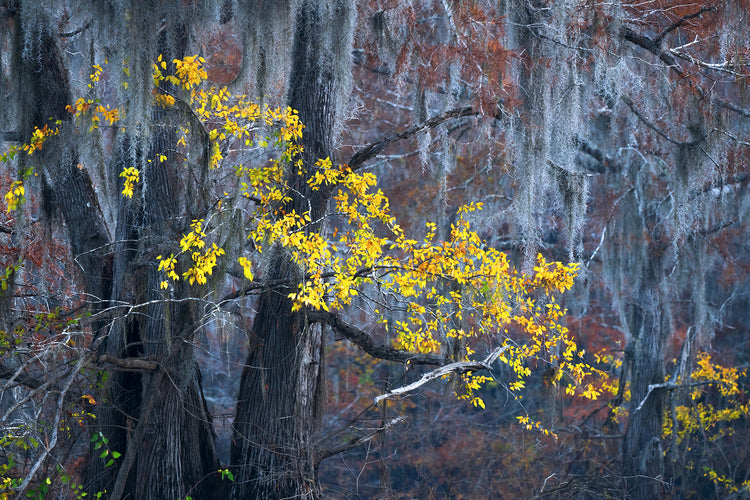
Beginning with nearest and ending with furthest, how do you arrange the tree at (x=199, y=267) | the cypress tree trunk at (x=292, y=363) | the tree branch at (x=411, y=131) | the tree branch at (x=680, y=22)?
the tree at (x=199, y=267)
the cypress tree trunk at (x=292, y=363)
the tree branch at (x=411, y=131)
the tree branch at (x=680, y=22)

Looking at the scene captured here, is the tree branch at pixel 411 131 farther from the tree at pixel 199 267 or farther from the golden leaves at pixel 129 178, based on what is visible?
the golden leaves at pixel 129 178

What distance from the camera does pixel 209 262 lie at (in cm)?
538

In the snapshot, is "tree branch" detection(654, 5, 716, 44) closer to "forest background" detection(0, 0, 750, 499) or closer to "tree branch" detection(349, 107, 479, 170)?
"forest background" detection(0, 0, 750, 499)

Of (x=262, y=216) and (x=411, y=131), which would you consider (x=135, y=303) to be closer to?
(x=262, y=216)

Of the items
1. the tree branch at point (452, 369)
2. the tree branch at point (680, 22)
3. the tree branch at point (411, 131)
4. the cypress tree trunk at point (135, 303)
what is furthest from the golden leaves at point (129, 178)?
the tree branch at point (680, 22)

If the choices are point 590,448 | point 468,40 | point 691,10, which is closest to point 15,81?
point 468,40

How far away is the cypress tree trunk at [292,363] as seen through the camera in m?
6.14

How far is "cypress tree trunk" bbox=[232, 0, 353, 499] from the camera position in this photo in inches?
242

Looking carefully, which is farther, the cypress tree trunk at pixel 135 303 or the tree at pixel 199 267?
the cypress tree trunk at pixel 135 303

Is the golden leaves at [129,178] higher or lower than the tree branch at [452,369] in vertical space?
higher

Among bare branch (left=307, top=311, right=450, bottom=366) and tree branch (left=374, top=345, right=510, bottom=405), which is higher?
bare branch (left=307, top=311, right=450, bottom=366)

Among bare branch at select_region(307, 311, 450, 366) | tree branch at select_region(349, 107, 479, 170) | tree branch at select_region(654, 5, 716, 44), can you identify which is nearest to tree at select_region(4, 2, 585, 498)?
bare branch at select_region(307, 311, 450, 366)

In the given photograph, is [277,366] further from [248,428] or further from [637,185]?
[637,185]

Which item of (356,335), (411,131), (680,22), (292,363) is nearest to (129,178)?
(292,363)
